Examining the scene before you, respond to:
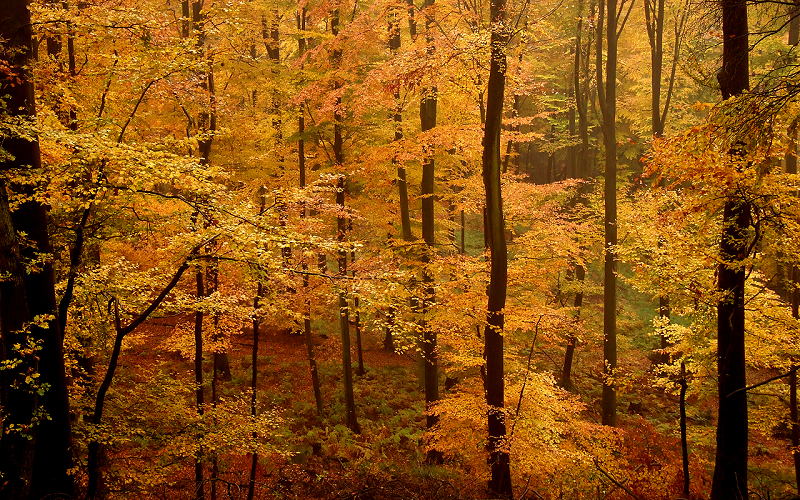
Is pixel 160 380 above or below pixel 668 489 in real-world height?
above

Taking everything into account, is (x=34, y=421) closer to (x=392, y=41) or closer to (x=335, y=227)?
(x=335, y=227)

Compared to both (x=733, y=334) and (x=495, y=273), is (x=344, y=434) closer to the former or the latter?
(x=495, y=273)

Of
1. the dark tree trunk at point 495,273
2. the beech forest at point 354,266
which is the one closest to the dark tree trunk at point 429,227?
the beech forest at point 354,266

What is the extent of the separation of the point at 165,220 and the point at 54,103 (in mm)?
3638

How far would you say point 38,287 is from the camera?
6.15 meters

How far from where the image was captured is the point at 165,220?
6.54 meters

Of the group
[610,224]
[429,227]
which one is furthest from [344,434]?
[610,224]

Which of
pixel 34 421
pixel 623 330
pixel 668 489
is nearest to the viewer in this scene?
pixel 34 421

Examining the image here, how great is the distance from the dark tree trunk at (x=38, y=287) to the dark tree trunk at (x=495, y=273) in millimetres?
6722

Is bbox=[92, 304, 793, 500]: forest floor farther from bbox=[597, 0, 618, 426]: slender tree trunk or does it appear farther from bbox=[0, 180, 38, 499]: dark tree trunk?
bbox=[0, 180, 38, 499]: dark tree trunk

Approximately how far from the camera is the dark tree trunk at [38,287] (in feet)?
19.3

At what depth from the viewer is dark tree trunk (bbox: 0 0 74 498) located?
5.88 meters

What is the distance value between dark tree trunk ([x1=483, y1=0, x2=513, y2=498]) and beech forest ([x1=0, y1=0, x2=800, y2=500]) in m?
0.04

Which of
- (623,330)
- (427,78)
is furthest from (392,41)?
(623,330)
